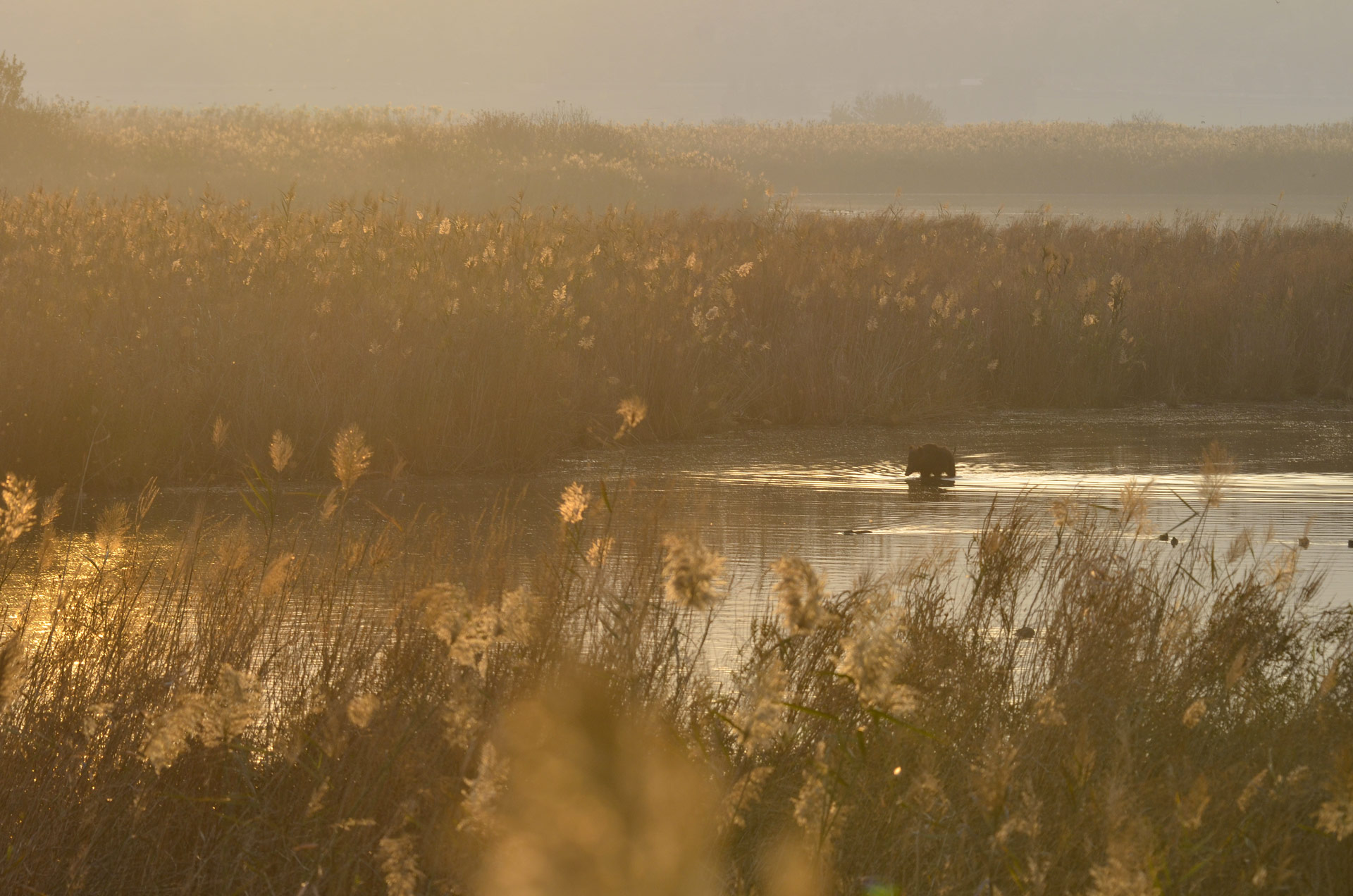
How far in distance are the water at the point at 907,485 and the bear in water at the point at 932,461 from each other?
14cm

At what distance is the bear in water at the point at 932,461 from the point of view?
9.10m

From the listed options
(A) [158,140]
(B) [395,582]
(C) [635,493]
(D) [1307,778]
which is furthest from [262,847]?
(A) [158,140]

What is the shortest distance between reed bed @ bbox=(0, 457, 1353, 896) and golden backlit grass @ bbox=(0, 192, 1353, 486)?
4.15 meters

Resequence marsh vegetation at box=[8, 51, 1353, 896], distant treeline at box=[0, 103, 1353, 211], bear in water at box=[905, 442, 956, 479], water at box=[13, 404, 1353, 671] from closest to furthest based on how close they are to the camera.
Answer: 1. marsh vegetation at box=[8, 51, 1353, 896]
2. water at box=[13, 404, 1353, 671]
3. bear in water at box=[905, 442, 956, 479]
4. distant treeline at box=[0, 103, 1353, 211]

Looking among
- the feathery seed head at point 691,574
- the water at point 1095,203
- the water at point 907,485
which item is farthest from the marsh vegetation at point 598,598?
the water at point 1095,203

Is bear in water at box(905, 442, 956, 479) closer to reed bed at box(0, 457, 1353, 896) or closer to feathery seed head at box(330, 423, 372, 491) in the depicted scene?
reed bed at box(0, 457, 1353, 896)

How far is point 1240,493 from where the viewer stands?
8.69 meters

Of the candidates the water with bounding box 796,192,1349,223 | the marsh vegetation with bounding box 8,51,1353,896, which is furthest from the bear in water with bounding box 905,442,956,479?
the water with bounding box 796,192,1349,223

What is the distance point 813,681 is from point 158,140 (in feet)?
110

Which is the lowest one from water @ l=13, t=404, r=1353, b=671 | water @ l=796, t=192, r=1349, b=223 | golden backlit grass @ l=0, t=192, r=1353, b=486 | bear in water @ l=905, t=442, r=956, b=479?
water @ l=13, t=404, r=1353, b=671

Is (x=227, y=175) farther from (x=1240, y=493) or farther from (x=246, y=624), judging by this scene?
(x=246, y=624)

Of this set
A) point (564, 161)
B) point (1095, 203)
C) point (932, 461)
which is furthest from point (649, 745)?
point (1095, 203)

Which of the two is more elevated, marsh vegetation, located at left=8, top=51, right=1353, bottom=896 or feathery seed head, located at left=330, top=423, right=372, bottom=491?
feathery seed head, located at left=330, top=423, right=372, bottom=491

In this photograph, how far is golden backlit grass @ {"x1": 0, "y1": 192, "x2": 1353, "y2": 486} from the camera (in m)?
9.16
